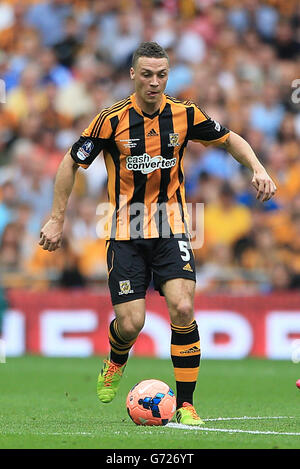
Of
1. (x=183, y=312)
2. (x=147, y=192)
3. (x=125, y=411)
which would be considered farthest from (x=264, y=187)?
(x=125, y=411)

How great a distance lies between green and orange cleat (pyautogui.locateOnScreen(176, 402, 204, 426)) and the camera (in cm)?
677

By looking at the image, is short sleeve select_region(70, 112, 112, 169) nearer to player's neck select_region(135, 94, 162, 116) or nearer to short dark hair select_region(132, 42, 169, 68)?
player's neck select_region(135, 94, 162, 116)

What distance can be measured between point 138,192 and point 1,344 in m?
6.83

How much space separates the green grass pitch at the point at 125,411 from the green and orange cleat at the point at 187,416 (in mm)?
99

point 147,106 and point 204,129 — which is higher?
point 147,106

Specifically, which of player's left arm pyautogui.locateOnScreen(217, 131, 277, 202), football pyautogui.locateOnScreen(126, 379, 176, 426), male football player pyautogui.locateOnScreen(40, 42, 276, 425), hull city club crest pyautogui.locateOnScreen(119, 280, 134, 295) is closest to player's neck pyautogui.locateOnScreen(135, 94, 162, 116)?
male football player pyautogui.locateOnScreen(40, 42, 276, 425)

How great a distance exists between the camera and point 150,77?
273 inches

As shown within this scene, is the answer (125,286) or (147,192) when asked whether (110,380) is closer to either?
(125,286)

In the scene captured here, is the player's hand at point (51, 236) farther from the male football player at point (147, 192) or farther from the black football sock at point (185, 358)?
the black football sock at point (185, 358)

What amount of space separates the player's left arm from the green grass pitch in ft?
5.06

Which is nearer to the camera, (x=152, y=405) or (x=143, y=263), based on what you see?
(x=152, y=405)

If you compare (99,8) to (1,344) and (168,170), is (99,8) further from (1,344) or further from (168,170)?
(168,170)

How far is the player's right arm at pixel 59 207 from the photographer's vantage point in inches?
277

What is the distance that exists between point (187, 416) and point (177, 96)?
30.7 feet
